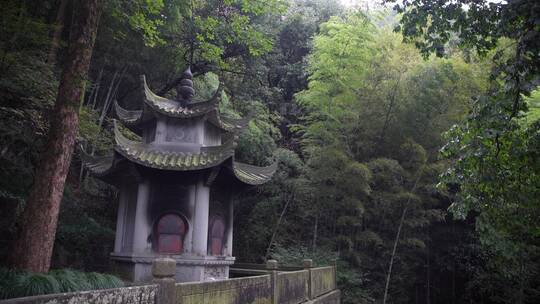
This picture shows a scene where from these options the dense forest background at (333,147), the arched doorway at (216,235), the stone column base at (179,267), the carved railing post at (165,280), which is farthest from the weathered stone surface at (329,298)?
the carved railing post at (165,280)

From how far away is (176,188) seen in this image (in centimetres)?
697

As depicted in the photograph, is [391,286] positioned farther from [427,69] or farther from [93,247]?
[93,247]

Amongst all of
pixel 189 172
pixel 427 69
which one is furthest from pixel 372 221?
pixel 189 172

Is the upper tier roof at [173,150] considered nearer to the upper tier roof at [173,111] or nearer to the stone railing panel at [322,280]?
the upper tier roof at [173,111]

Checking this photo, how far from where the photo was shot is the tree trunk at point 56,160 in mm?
4961

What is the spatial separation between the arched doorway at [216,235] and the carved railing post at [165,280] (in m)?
3.50

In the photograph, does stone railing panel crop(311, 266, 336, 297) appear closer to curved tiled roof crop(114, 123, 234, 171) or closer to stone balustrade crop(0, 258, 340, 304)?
stone balustrade crop(0, 258, 340, 304)

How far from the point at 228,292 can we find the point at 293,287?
2.67 m

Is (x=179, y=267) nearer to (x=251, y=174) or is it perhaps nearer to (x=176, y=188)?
(x=176, y=188)

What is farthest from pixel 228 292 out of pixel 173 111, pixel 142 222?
pixel 173 111

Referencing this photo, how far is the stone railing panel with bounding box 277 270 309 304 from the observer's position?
6.55 meters

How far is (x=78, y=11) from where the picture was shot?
18.5 ft

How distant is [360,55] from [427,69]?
184 cm

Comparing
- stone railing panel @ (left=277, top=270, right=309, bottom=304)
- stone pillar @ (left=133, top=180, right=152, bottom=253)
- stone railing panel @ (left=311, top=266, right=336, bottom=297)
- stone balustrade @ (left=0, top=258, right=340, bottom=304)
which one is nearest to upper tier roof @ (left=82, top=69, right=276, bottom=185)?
stone pillar @ (left=133, top=180, right=152, bottom=253)
